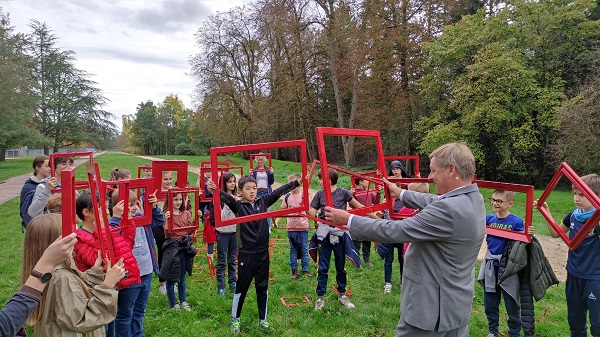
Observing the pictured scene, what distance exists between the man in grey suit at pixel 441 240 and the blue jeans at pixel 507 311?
232cm

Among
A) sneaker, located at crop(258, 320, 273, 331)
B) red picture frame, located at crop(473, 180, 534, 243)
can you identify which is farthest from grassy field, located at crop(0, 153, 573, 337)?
red picture frame, located at crop(473, 180, 534, 243)

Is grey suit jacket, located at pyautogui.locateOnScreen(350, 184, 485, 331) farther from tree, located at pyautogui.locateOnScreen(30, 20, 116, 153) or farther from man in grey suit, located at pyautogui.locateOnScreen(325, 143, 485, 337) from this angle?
tree, located at pyautogui.locateOnScreen(30, 20, 116, 153)

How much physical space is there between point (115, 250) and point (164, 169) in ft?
7.62

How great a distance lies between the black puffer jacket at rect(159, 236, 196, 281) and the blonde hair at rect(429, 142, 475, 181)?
4.32 meters

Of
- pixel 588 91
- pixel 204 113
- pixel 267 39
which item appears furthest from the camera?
pixel 204 113

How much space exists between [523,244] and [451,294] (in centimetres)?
241

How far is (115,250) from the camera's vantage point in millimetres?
3457

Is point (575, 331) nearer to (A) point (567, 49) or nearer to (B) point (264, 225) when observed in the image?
(B) point (264, 225)

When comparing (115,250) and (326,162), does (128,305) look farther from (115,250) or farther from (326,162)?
(326,162)

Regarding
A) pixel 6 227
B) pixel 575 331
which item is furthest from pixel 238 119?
pixel 575 331

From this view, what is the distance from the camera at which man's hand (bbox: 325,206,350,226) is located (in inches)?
117

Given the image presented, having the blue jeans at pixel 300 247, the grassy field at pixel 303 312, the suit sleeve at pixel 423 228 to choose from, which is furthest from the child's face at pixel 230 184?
the suit sleeve at pixel 423 228

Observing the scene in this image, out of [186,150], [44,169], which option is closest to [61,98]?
[186,150]

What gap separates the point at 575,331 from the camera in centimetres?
439
